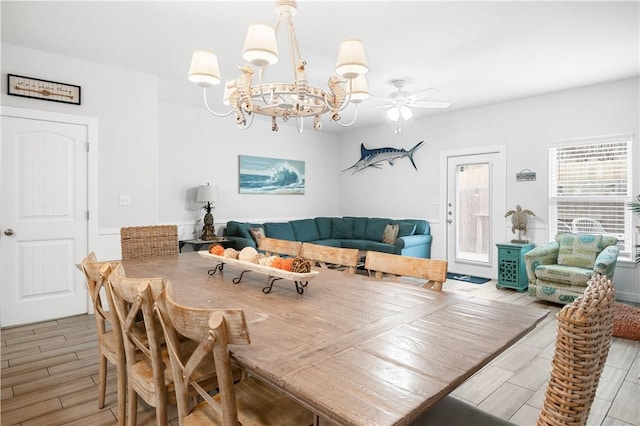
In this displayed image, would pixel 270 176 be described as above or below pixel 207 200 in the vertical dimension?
above

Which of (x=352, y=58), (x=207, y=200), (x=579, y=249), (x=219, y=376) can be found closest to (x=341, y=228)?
(x=207, y=200)

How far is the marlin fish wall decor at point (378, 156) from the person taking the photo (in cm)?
631

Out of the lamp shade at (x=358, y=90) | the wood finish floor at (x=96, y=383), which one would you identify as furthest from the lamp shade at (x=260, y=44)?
the wood finish floor at (x=96, y=383)

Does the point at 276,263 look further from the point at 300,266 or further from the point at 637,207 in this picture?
the point at 637,207

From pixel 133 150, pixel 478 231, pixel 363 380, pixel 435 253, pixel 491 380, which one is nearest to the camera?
pixel 363 380

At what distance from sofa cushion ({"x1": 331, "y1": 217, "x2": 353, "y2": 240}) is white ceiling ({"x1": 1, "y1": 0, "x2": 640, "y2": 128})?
10.1 ft

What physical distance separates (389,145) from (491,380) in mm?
4798

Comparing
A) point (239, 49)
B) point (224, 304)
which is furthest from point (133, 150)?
point (224, 304)

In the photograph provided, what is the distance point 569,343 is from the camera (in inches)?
29.1

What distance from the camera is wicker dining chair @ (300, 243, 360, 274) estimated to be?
2311mm

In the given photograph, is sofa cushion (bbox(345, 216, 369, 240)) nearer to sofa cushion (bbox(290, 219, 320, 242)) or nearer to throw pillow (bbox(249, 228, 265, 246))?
sofa cushion (bbox(290, 219, 320, 242))

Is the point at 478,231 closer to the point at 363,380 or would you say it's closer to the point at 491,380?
the point at 491,380

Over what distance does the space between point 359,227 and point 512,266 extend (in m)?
2.62

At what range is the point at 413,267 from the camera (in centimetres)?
197
